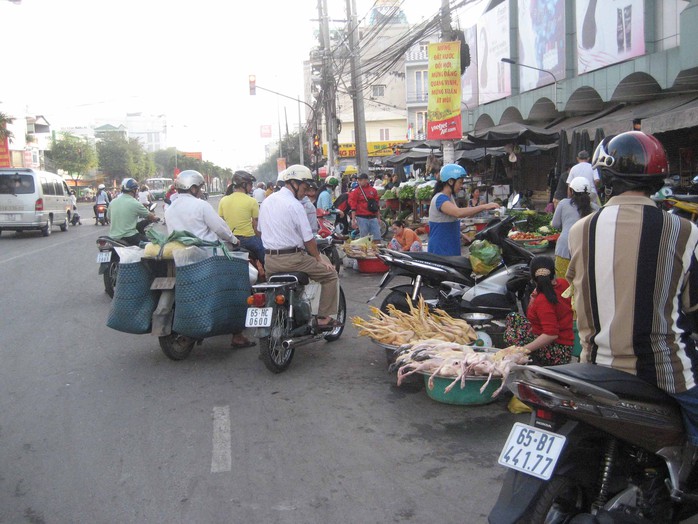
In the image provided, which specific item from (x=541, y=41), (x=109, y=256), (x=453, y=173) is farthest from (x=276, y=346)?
(x=541, y=41)

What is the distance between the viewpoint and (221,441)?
189 inches

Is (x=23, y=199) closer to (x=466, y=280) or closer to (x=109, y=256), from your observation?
(x=109, y=256)

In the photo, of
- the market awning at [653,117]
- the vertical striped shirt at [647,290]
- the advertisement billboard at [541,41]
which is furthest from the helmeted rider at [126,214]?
the advertisement billboard at [541,41]

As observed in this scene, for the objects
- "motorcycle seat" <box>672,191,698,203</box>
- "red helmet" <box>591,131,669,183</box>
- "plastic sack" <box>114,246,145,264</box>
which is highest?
"red helmet" <box>591,131,669,183</box>

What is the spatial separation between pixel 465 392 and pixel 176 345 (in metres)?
3.12

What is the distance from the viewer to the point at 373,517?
3686 millimetres

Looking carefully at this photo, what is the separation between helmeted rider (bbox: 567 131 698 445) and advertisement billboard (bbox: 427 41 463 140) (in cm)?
1107

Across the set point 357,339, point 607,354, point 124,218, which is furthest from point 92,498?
point 124,218

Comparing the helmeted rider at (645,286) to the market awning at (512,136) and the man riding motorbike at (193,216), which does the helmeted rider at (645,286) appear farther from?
the market awning at (512,136)

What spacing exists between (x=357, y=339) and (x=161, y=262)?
2.41 meters

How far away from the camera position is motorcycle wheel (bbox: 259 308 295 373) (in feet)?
20.4

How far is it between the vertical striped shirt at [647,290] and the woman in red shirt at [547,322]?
240 cm

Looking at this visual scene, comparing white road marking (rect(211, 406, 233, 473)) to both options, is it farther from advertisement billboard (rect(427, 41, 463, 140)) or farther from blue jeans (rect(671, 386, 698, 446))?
advertisement billboard (rect(427, 41, 463, 140))

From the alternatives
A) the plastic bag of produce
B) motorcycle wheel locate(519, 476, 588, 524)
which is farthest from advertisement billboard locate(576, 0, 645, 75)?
motorcycle wheel locate(519, 476, 588, 524)
